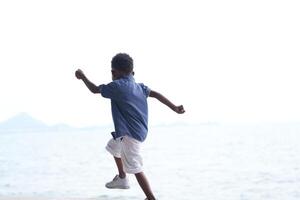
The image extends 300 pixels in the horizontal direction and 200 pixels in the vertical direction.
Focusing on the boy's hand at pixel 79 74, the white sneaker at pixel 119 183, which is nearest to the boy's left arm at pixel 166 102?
the boy's hand at pixel 79 74

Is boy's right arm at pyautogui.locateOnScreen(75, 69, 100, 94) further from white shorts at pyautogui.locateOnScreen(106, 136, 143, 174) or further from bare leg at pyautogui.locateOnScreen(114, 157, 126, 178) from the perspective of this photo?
bare leg at pyautogui.locateOnScreen(114, 157, 126, 178)

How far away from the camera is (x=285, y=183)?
32.4 m

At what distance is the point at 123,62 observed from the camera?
5.46m

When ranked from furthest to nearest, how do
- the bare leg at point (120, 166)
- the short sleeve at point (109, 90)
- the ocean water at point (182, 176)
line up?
1. the ocean water at point (182, 176)
2. the bare leg at point (120, 166)
3. the short sleeve at point (109, 90)

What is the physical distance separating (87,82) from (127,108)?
0.43 m

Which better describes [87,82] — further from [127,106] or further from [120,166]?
[120,166]

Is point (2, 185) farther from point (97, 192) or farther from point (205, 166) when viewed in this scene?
point (205, 166)

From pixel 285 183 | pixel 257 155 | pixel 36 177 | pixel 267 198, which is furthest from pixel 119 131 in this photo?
pixel 257 155

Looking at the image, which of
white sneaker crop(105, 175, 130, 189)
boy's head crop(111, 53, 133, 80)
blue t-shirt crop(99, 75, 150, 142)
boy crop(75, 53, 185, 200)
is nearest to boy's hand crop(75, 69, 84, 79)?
boy crop(75, 53, 185, 200)

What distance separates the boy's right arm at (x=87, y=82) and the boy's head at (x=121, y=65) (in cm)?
23

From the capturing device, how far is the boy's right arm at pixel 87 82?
17.7ft

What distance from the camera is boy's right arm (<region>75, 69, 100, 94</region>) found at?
540 centimetres

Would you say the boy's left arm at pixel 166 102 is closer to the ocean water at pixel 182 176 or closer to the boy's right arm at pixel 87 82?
the boy's right arm at pixel 87 82

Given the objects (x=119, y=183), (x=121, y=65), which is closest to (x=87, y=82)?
(x=121, y=65)
